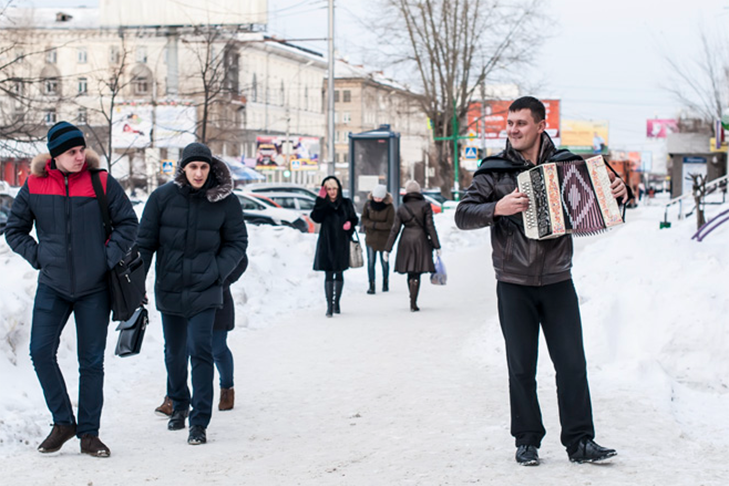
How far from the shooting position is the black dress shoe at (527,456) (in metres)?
5.73

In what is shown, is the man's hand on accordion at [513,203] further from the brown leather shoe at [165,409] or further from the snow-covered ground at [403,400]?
the brown leather shoe at [165,409]

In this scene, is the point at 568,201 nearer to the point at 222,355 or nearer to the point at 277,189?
the point at 222,355

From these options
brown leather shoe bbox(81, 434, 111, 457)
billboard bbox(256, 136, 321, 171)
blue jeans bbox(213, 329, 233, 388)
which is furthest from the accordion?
billboard bbox(256, 136, 321, 171)

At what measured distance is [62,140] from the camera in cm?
602

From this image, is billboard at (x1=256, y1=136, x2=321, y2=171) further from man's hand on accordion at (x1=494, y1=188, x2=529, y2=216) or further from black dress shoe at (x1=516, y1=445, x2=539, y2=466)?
man's hand on accordion at (x1=494, y1=188, x2=529, y2=216)

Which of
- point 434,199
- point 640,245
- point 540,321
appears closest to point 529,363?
point 540,321

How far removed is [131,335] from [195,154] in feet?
3.78

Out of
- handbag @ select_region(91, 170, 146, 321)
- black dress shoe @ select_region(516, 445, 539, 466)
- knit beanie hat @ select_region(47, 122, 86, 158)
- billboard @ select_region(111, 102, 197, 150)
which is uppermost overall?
billboard @ select_region(111, 102, 197, 150)

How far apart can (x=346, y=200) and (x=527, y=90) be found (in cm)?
3529

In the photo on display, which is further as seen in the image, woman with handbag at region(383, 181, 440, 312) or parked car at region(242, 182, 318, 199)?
parked car at region(242, 182, 318, 199)

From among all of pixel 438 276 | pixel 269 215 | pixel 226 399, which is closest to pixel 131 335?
pixel 226 399

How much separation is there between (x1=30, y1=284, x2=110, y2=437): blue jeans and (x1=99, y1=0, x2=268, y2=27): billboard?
1942 inches

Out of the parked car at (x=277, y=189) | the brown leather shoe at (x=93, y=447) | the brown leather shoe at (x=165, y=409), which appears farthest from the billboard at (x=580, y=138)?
the brown leather shoe at (x=93, y=447)

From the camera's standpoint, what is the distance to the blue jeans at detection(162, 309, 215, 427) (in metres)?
6.59
